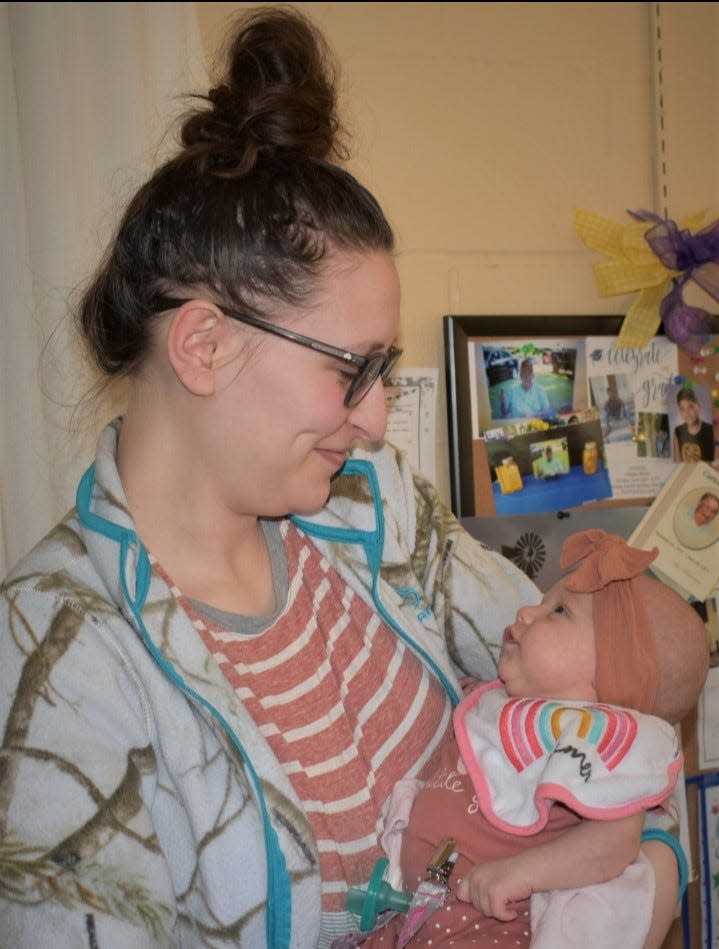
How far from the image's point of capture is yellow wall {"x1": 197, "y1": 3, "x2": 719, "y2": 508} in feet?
6.44

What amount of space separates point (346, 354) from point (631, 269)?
116cm

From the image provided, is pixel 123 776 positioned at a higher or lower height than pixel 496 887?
higher

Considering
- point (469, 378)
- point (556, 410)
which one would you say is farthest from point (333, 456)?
point (556, 410)

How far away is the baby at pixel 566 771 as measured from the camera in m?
1.13

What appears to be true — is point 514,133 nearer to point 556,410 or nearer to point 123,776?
point 556,410

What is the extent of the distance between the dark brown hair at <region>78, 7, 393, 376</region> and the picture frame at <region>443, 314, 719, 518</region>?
0.79 m

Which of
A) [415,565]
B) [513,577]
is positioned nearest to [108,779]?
[415,565]

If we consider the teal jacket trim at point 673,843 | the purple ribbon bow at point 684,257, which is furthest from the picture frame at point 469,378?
the teal jacket trim at point 673,843

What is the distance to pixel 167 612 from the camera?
3.55 feet

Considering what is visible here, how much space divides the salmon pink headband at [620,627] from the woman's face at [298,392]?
1.29 ft

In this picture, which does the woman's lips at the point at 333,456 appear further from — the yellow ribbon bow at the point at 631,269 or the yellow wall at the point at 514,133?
the yellow ribbon bow at the point at 631,269

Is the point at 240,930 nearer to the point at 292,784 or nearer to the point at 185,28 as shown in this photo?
the point at 292,784

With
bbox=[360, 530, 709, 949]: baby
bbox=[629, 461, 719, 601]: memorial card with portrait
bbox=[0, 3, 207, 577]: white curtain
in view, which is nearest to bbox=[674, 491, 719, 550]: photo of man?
bbox=[629, 461, 719, 601]: memorial card with portrait

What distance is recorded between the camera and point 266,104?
1.19 m
